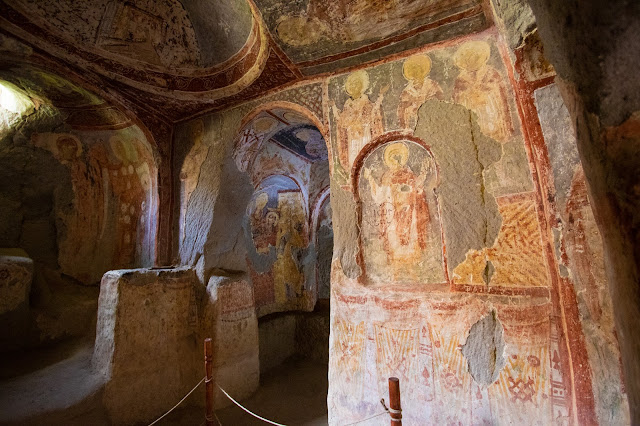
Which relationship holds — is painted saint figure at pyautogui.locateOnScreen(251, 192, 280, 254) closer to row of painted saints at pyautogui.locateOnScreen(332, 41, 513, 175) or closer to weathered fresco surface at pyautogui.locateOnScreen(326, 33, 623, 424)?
weathered fresco surface at pyautogui.locateOnScreen(326, 33, 623, 424)

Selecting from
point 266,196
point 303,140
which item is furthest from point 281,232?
point 303,140

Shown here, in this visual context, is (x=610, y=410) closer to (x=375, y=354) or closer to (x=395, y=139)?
(x=375, y=354)

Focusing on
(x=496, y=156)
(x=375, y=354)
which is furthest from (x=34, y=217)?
(x=496, y=156)

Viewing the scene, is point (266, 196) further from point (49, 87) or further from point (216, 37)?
point (49, 87)

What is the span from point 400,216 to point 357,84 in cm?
158

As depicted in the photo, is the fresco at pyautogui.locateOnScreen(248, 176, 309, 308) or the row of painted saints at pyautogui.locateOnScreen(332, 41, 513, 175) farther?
the fresco at pyautogui.locateOnScreen(248, 176, 309, 308)

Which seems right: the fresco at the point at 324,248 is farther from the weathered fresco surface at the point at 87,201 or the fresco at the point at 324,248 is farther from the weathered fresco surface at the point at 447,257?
the weathered fresco surface at the point at 447,257

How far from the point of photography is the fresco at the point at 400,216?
10.3 ft

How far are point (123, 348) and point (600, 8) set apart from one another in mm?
4563

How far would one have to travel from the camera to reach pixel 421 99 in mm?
3254

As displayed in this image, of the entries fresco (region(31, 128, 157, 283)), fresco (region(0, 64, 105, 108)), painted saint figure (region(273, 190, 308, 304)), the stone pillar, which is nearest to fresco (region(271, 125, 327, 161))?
painted saint figure (region(273, 190, 308, 304))

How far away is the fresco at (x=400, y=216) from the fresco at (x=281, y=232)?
361 cm

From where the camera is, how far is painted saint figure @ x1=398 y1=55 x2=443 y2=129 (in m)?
3.24

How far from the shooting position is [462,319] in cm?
285
